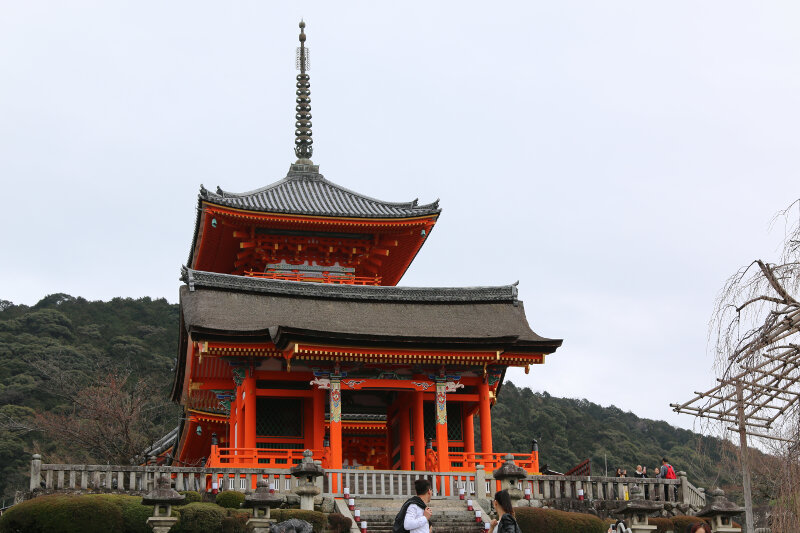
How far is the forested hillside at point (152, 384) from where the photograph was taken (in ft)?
189

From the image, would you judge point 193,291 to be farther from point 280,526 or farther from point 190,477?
point 280,526

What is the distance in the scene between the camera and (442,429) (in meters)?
26.0

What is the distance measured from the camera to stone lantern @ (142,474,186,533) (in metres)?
16.6

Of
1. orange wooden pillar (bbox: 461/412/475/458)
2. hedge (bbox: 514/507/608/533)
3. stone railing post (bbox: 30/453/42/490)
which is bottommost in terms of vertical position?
hedge (bbox: 514/507/608/533)

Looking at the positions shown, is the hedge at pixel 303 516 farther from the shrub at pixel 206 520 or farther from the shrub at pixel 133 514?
the shrub at pixel 133 514

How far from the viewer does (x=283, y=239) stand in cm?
3466

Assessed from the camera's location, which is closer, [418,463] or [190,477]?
[190,477]

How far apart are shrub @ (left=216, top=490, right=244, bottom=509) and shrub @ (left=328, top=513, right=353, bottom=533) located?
1.94m

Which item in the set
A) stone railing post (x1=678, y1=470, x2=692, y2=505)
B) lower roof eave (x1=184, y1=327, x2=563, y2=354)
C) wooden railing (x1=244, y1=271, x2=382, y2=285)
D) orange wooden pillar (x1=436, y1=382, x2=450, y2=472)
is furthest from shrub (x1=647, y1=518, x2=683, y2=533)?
wooden railing (x1=244, y1=271, x2=382, y2=285)

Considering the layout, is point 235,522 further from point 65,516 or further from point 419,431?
point 419,431

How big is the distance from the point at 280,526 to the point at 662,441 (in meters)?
63.3

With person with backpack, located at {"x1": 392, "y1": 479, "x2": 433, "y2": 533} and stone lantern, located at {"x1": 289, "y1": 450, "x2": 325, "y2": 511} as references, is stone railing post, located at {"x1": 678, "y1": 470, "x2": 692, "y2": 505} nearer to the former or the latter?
stone lantern, located at {"x1": 289, "y1": 450, "x2": 325, "y2": 511}

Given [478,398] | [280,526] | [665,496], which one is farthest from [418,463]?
[280,526]

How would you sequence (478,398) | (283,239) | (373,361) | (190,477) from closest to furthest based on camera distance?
(190,477) → (373,361) → (478,398) → (283,239)
